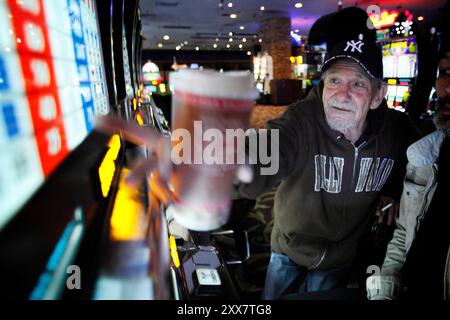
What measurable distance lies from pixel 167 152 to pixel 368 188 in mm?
1265

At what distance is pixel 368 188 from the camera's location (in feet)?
4.68

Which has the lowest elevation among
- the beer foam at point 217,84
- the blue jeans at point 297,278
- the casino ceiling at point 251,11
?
the blue jeans at point 297,278

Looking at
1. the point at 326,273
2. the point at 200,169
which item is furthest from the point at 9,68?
the point at 326,273

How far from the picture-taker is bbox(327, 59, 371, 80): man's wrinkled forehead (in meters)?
1.21

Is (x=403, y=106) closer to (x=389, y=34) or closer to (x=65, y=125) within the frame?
(x=389, y=34)

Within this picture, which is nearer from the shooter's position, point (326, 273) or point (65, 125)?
point (65, 125)

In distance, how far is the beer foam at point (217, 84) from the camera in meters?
0.34


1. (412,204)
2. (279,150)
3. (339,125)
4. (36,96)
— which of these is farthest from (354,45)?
(36,96)

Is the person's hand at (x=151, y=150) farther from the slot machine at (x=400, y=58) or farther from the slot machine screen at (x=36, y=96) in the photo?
the slot machine at (x=400, y=58)

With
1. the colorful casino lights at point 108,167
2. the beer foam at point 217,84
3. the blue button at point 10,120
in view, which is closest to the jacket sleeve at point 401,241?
the colorful casino lights at point 108,167

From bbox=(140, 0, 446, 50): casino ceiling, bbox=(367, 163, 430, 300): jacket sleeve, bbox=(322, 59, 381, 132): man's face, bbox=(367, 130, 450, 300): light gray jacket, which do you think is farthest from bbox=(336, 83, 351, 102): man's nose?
bbox=(140, 0, 446, 50): casino ceiling

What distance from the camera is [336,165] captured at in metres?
1.40

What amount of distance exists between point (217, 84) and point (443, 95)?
1814 millimetres

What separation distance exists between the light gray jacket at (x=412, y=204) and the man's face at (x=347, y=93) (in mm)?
282
